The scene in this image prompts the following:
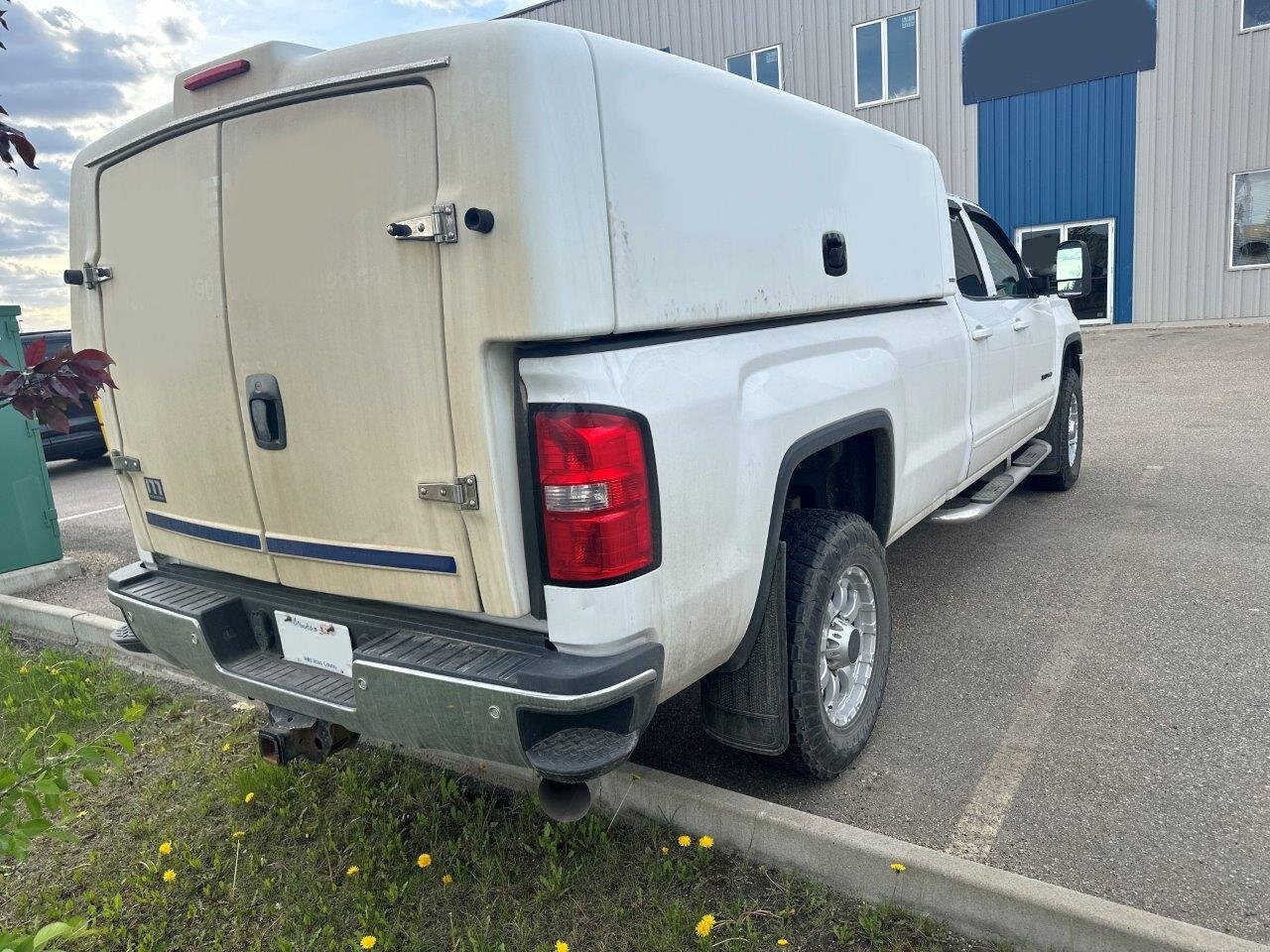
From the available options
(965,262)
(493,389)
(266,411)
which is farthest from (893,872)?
(965,262)

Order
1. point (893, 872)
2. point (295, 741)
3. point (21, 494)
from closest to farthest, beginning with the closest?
point (893, 872) < point (295, 741) < point (21, 494)

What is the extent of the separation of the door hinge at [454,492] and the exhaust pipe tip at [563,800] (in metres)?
0.73

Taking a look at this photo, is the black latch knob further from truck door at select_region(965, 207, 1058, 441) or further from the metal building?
the metal building

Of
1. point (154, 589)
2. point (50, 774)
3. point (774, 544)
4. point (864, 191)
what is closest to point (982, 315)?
point (864, 191)

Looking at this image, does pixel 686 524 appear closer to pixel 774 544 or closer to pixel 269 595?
pixel 774 544

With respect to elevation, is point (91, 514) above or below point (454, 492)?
below

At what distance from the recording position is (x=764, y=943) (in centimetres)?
233

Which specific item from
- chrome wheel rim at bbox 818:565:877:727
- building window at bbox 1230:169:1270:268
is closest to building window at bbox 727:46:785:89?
building window at bbox 1230:169:1270:268

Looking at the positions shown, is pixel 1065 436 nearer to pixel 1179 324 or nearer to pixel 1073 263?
pixel 1073 263

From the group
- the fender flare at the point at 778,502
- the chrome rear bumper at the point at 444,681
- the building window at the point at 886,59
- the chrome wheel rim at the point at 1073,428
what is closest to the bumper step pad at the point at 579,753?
the chrome rear bumper at the point at 444,681

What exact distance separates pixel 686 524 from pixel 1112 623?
2782 mm

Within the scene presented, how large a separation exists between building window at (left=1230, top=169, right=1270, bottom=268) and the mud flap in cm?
1764

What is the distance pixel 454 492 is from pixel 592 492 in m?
0.33

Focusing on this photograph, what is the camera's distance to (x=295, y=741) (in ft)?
9.23
